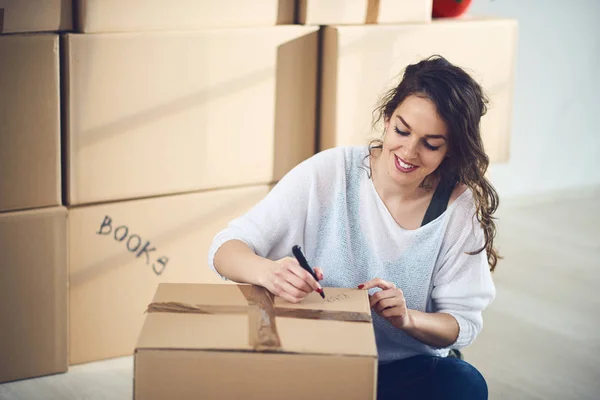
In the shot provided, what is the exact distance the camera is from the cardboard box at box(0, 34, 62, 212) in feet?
5.90

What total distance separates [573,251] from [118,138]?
6.20 feet

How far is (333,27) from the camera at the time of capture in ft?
6.86

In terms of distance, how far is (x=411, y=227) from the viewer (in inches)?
57.4

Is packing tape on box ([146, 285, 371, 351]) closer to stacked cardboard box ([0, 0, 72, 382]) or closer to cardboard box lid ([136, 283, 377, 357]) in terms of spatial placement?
cardboard box lid ([136, 283, 377, 357])

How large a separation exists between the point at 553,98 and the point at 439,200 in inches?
92.1

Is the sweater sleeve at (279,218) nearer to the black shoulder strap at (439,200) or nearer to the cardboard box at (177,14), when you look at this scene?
the black shoulder strap at (439,200)

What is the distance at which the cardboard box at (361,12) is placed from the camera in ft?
6.82

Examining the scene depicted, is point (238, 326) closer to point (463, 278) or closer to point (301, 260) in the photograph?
point (301, 260)

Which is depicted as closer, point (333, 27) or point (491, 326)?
point (333, 27)

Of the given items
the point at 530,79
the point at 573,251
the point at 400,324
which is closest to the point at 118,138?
the point at 400,324

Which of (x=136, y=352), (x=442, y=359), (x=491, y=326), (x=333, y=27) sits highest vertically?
(x=333, y=27)

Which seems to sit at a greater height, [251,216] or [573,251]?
[251,216]

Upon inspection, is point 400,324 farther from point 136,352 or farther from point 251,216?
point 136,352

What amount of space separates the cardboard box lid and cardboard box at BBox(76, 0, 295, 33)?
0.86 metres
